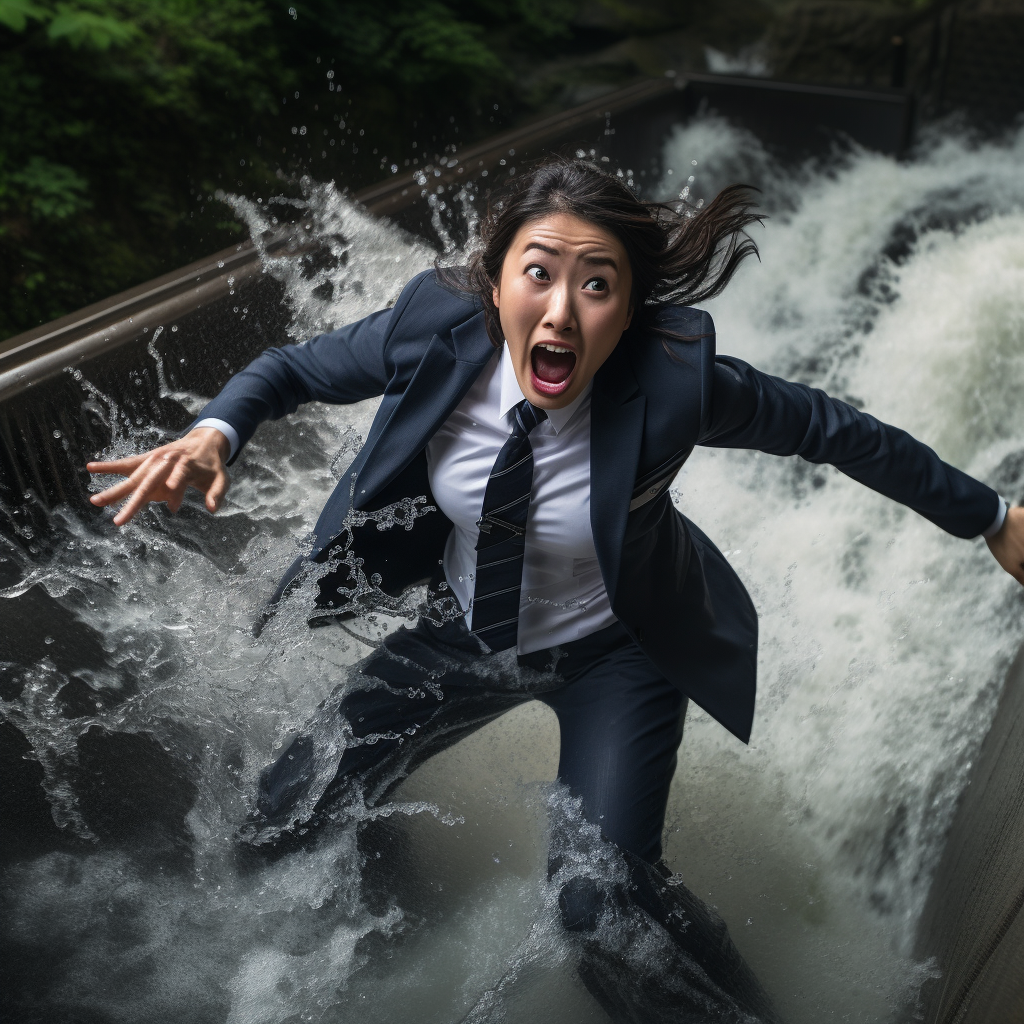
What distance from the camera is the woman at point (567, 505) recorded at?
1543 millimetres

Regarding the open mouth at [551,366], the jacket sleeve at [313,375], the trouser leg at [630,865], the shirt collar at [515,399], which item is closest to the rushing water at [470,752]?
the trouser leg at [630,865]

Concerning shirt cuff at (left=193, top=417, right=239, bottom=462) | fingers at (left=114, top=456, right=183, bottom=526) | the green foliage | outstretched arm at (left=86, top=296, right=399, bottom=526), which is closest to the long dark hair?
outstretched arm at (left=86, top=296, right=399, bottom=526)

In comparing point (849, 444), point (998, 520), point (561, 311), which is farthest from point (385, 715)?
point (998, 520)

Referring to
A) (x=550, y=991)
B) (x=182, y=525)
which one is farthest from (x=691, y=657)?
(x=182, y=525)

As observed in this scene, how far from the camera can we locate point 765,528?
129 inches

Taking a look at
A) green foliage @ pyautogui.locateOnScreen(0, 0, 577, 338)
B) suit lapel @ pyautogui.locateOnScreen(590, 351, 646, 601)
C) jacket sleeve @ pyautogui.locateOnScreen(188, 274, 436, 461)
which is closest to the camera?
suit lapel @ pyautogui.locateOnScreen(590, 351, 646, 601)

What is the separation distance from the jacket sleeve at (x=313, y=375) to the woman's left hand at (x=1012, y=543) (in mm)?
1109

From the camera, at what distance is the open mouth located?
150 centimetres

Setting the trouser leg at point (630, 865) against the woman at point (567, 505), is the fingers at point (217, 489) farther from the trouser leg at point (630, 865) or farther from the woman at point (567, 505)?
the trouser leg at point (630, 865)

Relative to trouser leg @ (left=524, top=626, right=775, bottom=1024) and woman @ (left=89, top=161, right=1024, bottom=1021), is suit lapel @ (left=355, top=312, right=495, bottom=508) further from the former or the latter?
trouser leg @ (left=524, top=626, right=775, bottom=1024)

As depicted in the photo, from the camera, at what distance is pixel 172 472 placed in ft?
5.12

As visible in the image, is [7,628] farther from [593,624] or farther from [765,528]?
[765,528]

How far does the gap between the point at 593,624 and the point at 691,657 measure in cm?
19

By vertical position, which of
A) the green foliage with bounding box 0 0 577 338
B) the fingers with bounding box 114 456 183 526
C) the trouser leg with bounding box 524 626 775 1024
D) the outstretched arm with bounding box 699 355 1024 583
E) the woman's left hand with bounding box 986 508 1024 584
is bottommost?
the trouser leg with bounding box 524 626 775 1024
